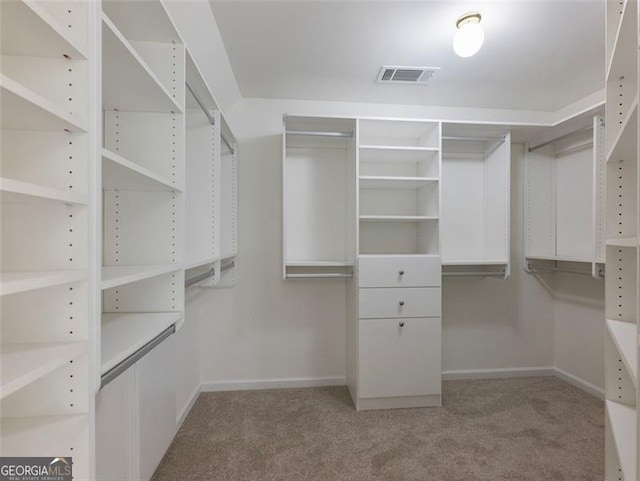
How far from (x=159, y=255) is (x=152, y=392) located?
0.82 meters

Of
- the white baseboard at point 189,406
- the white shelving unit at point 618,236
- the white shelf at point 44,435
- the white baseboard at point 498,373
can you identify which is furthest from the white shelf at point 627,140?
the white baseboard at point 189,406

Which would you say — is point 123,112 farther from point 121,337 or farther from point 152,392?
point 152,392

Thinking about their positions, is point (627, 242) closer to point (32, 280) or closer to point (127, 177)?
point (32, 280)

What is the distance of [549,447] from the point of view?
181 centimetres

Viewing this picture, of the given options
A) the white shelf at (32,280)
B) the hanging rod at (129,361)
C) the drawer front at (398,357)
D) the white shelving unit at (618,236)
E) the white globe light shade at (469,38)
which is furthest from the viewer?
the drawer front at (398,357)

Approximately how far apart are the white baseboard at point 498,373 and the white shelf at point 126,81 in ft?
9.57

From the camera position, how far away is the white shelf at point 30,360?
1.81 ft

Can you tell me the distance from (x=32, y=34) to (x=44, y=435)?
88 centimetres

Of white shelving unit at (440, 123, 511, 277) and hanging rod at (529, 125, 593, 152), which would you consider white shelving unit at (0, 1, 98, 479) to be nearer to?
white shelving unit at (440, 123, 511, 277)

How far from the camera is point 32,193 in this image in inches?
22.3

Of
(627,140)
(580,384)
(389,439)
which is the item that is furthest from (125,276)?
(580,384)

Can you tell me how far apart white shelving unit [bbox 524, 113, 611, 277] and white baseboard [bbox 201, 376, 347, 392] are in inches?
82.1

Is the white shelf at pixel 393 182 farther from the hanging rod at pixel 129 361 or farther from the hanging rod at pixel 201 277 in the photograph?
the hanging rod at pixel 129 361

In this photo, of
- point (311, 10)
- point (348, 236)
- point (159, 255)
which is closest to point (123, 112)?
point (159, 255)
